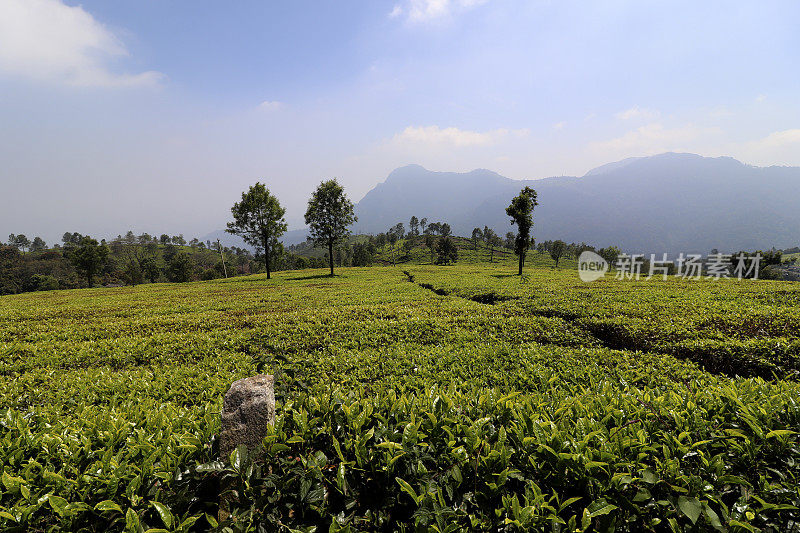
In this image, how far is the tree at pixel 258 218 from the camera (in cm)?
4197

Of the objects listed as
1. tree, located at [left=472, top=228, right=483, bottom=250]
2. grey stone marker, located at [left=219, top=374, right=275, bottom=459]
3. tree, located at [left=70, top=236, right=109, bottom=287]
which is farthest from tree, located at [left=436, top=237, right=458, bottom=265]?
grey stone marker, located at [left=219, top=374, right=275, bottom=459]

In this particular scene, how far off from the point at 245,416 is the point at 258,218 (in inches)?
1753

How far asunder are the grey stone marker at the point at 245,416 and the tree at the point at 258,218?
4213 centimetres

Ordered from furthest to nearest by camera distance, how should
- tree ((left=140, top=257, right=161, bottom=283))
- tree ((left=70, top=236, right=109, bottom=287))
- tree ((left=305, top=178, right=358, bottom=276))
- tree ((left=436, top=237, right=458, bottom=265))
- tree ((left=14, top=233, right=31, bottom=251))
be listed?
tree ((left=14, top=233, right=31, bottom=251)) < tree ((left=436, top=237, right=458, bottom=265)) < tree ((left=140, top=257, right=161, bottom=283)) < tree ((left=70, top=236, right=109, bottom=287)) < tree ((left=305, top=178, right=358, bottom=276))

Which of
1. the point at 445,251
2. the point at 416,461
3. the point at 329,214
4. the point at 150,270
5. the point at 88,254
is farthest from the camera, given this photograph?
the point at 445,251

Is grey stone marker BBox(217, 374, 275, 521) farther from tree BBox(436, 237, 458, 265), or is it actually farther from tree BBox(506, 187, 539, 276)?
tree BBox(436, 237, 458, 265)

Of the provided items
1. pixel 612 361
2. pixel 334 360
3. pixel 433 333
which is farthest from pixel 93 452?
pixel 612 361

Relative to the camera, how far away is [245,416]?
319 centimetres

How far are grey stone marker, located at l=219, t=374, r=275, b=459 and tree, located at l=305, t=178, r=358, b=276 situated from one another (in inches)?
1499

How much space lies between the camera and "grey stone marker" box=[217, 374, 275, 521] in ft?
10.3

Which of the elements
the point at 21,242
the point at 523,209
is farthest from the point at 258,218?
A: the point at 21,242

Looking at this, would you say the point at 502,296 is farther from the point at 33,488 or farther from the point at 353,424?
the point at 33,488

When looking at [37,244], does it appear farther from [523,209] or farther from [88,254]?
[523,209]

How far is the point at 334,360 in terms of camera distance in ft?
26.2
